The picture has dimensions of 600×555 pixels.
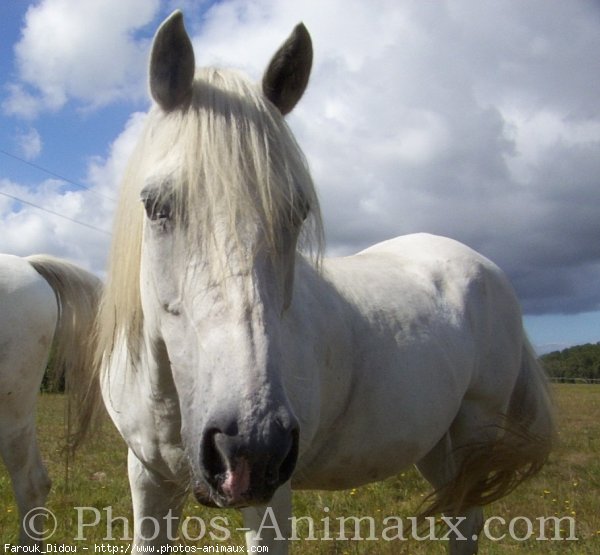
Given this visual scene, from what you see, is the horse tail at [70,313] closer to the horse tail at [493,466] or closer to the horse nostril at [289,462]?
the horse tail at [493,466]

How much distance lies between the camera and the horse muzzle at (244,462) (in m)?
1.32

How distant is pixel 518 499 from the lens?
513 cm

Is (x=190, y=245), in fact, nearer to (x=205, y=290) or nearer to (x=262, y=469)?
(x=205, y=290)

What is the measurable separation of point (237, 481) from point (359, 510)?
3706mm

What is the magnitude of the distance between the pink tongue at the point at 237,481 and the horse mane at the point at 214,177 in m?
0.54

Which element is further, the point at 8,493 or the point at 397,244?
the point at 8,493

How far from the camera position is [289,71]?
6.48 ft

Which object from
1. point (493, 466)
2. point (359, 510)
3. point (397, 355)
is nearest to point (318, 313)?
point (397, 355)

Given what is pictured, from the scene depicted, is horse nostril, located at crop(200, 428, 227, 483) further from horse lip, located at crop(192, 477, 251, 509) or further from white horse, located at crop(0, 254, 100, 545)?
white horse, located at crop(0, 254, 100, 545)

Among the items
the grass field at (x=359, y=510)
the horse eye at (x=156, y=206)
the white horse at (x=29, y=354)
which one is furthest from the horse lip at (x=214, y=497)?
the white horse at (x=29, y=354)

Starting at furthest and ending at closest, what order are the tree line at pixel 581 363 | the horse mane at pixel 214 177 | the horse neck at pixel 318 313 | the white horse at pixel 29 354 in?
the tree line at pixel 581 363 < the white horse at pixel 29 354 < the horse neck at pixel 318 313 < the horse mane at pixel 214 177

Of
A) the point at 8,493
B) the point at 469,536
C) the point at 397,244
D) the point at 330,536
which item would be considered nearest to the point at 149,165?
the point at 397,244

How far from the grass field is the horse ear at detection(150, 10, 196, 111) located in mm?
1887

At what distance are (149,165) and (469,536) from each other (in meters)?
2.57
